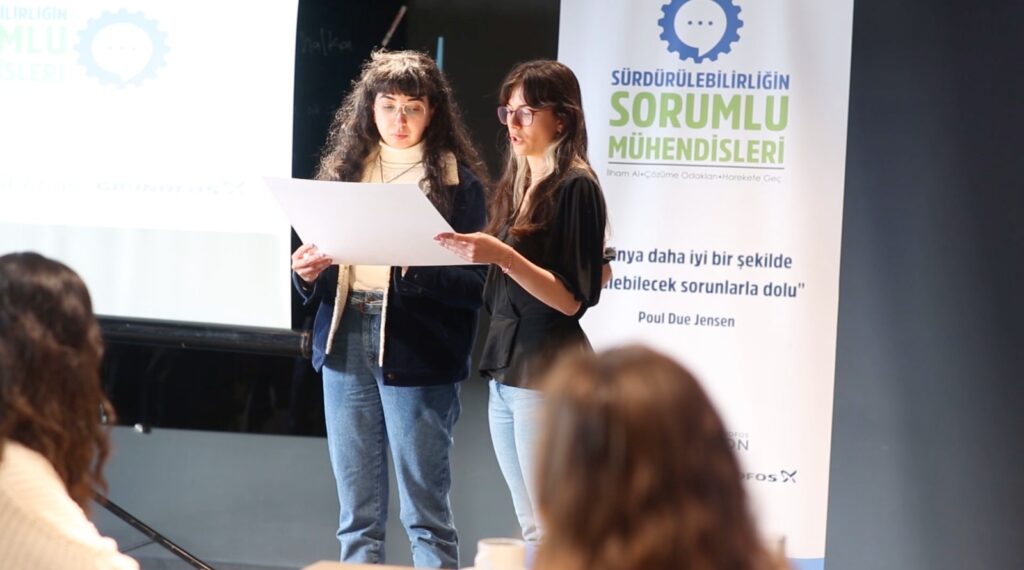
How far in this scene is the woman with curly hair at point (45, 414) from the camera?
54.4 inches

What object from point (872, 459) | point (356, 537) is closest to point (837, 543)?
point (872, 459)

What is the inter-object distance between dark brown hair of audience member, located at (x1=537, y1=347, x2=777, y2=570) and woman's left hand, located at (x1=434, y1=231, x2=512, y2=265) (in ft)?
5.64

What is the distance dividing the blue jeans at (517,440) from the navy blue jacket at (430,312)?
0.64 feet

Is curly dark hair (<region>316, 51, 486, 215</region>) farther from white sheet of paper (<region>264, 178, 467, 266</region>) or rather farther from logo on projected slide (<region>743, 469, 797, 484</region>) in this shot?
logo on projected slide (<region>743, 469, 797, 484</region>)

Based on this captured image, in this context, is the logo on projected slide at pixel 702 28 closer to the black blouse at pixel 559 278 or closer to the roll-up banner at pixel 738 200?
the roll-up banner at pixel 738 200

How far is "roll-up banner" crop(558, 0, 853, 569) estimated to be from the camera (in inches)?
142

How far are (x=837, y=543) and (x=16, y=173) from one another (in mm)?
2907

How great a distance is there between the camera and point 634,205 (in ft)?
12.2

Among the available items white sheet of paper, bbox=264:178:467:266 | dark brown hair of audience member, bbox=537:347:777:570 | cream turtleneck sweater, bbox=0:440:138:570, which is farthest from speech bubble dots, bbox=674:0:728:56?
dark brown hair of audience member, bbox=537:347:777:570

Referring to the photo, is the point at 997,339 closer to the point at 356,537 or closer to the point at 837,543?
the point at 837,543

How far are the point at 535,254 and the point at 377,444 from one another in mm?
684

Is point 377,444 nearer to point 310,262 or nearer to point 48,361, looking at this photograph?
point 310,262

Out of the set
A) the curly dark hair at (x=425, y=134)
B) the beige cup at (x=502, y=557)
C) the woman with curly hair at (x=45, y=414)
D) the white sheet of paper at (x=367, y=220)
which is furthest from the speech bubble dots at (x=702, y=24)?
the woman with curly hair at (x=45, y=414)

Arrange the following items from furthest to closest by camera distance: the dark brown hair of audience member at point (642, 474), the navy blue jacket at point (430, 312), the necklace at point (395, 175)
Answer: the necklace at point (395, 175), the navy blue jacket at point (430, 312), the dark brown hair of audience member at point (642, 474)
